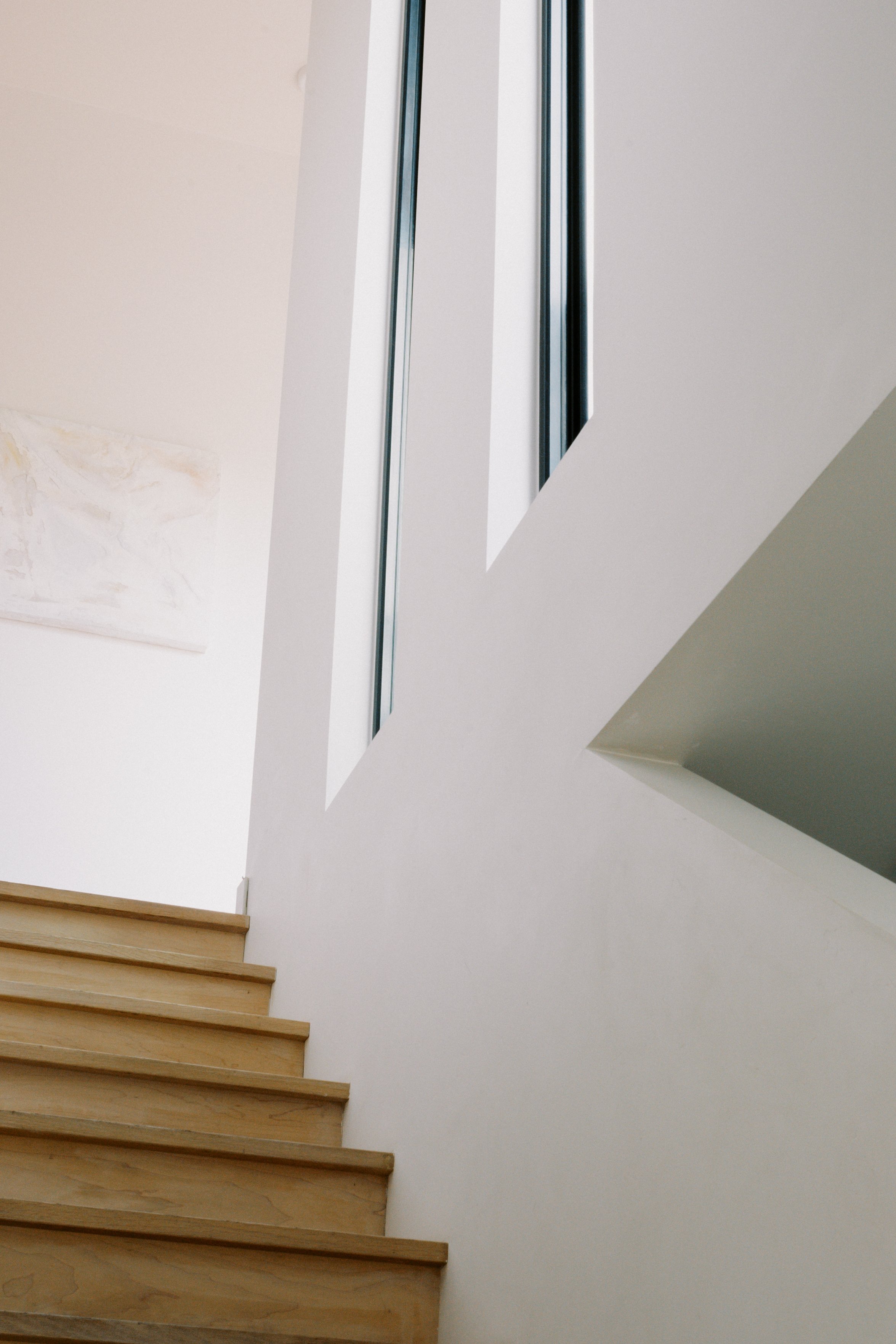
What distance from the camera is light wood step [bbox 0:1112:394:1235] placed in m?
2.15

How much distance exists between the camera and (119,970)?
10.6 ft

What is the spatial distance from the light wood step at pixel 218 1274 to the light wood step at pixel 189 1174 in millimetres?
195

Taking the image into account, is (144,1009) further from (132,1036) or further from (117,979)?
(117,979)

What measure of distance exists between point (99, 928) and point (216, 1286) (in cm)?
176

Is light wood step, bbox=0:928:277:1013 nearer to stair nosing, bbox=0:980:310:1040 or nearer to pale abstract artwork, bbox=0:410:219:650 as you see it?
stair nosing, bbox=0:980:310:1040

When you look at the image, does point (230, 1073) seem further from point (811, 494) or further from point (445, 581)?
point (811, 494)

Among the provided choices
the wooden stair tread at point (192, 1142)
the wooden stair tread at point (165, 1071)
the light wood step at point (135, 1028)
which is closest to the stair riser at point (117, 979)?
the light wood step at point (135, 1028)

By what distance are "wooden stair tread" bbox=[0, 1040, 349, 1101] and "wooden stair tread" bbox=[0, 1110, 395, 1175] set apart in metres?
0.16

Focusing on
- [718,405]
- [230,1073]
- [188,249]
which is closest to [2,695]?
[188,249]

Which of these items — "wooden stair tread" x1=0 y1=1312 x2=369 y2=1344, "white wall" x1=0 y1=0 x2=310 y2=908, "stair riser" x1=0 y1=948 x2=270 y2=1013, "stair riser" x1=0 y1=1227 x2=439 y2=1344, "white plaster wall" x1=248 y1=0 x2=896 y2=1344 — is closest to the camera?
"white plaster wall" x1=248 y1=0 x2=896 y2=1344

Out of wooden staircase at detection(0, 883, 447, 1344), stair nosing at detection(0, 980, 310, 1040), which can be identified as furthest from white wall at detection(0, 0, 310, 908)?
stair nosing at detection(0, 980, 310, 1040)

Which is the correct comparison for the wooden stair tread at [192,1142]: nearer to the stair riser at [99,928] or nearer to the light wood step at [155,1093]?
the light wood step at [155,1093]

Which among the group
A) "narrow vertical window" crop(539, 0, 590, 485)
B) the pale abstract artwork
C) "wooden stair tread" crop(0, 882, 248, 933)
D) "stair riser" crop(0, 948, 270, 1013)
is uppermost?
the pale abstract artwork

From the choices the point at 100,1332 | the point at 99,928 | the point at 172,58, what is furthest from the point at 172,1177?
the point at 172,58
